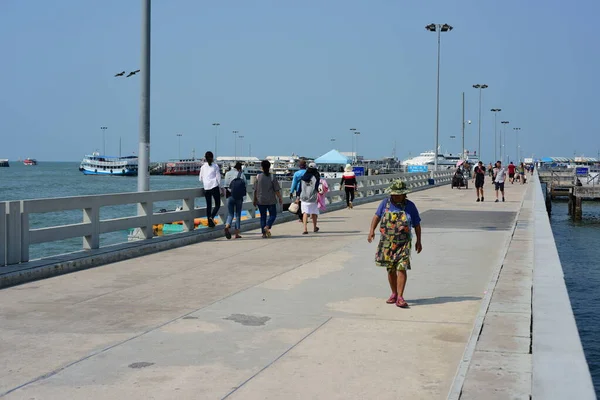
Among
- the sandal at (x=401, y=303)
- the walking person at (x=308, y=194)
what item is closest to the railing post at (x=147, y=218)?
the walking person at (x=308, y=194)

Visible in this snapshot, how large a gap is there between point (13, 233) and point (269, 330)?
16.8 ft

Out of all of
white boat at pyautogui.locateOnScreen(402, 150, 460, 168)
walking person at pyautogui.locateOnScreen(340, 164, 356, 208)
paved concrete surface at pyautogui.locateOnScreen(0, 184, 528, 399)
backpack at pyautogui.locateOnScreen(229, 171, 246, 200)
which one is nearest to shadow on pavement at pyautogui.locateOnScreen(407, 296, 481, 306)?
paved concrete surface at pyautogui.locateOnScreen(0, 184, 528, 399)

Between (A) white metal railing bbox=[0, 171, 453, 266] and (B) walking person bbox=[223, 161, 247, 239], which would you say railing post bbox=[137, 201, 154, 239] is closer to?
(A) white metal railing bbox=[0, 171, 453, 266]

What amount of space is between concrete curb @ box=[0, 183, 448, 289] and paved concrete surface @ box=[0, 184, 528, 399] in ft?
0.83

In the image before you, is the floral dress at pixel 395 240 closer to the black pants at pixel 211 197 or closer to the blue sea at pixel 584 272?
the blue sea at pixel 584 272

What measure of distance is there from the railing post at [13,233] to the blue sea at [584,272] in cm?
833

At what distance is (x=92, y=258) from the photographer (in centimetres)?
1301

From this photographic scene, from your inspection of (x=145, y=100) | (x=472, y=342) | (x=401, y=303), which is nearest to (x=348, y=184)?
(x=145, y=100)

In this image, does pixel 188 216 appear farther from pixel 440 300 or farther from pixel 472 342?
pixel 472 342

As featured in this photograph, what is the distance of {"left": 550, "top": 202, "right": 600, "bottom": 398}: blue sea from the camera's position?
14.9m

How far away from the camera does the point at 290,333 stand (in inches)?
321

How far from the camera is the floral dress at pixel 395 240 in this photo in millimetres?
9312

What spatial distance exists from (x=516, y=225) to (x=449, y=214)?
4.74 m

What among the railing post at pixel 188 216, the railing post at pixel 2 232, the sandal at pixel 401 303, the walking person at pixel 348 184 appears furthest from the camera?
the walking person at pixel 348 184
